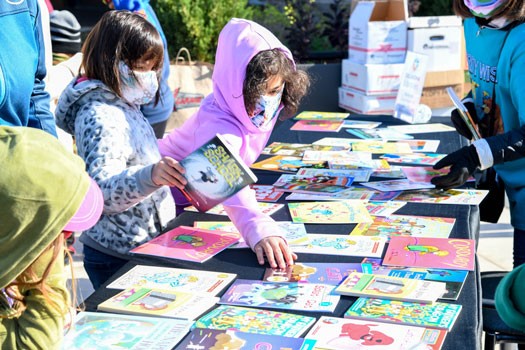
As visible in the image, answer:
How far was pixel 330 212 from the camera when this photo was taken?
239cm

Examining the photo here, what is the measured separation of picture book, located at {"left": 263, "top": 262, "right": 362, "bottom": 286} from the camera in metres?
1.86

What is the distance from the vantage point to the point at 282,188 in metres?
2.69

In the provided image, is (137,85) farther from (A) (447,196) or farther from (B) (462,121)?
(B) (462,121)

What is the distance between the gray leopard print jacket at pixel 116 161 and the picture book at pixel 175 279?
0.24m

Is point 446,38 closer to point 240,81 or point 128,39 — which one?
point 240,81

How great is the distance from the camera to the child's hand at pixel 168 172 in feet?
6.50

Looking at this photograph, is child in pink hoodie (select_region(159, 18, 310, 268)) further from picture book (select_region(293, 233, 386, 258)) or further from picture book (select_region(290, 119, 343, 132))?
picture book (select_region(290, 119, 343, 132))

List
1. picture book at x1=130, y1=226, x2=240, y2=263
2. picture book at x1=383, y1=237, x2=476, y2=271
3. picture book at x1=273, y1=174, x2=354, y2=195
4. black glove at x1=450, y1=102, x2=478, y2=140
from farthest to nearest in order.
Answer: black glove at x1=450, y1=102, x2=478, y2=140
picture book at x1=273, y1=174, x2=354, y2=195
picture book at x1=130, y1=226, x2=240, y2=263
picture book at x1=383, y1=237, x2=476, y2=271

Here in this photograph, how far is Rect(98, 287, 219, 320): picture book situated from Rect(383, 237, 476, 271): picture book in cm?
54

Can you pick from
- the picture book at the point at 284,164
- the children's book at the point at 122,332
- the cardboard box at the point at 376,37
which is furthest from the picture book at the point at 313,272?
the cardboard box at the point at 376,37

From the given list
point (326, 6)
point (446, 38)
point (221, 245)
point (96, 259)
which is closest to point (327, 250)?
point (221, 245)

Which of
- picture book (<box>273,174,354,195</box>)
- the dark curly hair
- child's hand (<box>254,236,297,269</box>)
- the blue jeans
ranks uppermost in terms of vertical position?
the dark curly hair

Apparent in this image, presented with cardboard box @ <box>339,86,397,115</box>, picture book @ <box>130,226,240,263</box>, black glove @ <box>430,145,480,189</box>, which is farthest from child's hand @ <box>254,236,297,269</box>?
cardboard box @ <box>339,86,397,115</box>

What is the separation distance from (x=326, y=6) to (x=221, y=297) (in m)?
→ 7.34
